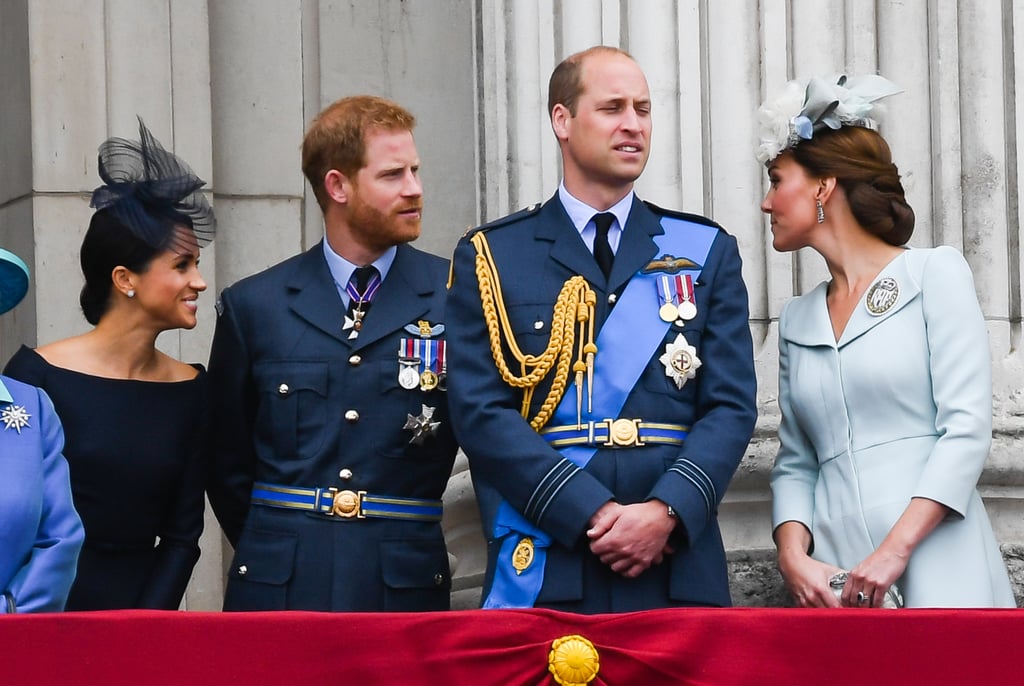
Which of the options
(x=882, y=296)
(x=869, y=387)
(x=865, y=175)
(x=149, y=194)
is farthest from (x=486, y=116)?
(x=869, y=387)

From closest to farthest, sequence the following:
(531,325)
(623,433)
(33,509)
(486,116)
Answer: (33,509), (623,433), (531,325), (486,116)

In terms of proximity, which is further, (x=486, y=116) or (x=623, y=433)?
(x=486, y=116)

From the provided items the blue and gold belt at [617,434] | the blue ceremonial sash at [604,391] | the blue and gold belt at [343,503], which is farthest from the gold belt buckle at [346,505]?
the blue and gold belt at [617,434]

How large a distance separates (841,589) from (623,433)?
0.57 metres

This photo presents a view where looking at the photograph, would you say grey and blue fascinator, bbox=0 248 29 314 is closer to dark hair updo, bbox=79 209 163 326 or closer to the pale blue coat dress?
dark hair updo, bbox=79 209 163 326

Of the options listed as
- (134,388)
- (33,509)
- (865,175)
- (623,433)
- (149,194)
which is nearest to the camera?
(33,509)

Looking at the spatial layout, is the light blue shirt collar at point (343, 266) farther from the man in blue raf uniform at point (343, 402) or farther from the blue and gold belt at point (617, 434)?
the blue and gold belt at point (617, 434)

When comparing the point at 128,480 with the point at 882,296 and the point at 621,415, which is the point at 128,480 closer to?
the point at 621,415

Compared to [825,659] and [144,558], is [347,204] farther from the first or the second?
[825,659]

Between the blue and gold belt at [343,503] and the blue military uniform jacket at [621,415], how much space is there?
1.13 feet

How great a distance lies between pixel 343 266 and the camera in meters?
4.43

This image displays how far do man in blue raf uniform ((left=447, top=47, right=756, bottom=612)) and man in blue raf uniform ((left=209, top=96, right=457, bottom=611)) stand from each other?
36 cm

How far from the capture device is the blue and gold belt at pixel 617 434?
3.78 metres

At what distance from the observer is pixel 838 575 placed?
152 inches
